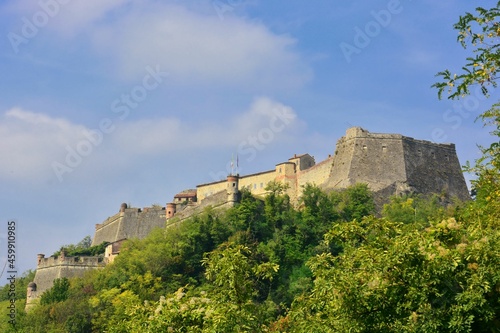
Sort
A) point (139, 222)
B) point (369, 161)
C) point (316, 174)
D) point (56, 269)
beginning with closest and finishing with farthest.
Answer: point (369, 161)
point (316, 174)
point (56, 269)
point (139, 222)

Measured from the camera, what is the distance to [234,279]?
736 inches

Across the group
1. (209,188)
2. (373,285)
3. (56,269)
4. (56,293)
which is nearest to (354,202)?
(209,188)

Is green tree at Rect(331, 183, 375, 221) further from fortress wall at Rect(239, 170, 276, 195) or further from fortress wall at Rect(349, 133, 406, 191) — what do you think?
fortress wall at Rect(239, 170, 276, 195)

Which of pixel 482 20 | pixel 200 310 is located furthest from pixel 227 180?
pixel 482 20

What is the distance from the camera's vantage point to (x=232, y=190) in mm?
72500

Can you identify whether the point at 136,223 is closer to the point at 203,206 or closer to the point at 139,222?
the point at 139,222

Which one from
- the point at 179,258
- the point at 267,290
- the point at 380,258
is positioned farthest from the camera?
the point at 179,258

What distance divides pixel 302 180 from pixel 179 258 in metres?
13.7

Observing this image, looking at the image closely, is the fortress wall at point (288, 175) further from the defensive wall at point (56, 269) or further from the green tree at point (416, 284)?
the green tree at point (416, 284)

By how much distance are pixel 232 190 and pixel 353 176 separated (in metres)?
9.80

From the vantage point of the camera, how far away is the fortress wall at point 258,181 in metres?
75.1

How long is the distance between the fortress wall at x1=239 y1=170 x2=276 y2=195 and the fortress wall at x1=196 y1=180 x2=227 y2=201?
2607mm

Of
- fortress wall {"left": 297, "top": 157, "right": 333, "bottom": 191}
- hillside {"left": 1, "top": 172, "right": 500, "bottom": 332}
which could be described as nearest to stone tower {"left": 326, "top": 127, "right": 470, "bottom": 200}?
fortress wall {"left": 297, "top": 157, "right": 333, "bottom": 191}

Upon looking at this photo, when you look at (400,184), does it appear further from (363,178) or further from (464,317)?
(464,317)
